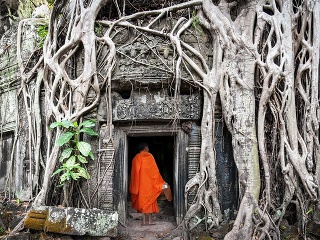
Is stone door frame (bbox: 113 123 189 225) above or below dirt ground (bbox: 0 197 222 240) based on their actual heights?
above

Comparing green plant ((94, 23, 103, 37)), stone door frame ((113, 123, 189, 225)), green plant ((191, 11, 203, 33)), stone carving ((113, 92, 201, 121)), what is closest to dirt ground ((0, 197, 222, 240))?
stone door frame ((113, 123, 189, 225))

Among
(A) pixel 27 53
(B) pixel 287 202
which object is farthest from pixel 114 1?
(B) pixel 287 202

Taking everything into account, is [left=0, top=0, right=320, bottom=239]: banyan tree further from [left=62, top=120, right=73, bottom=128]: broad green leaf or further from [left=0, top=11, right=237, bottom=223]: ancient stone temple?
[left=62, top=120, right=73, bottom=128]: broad green leaf

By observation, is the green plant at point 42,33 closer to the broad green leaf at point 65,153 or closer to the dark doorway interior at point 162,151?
the broad green leaf at point 65,153

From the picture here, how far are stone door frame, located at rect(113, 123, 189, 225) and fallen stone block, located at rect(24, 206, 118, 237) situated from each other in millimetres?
789

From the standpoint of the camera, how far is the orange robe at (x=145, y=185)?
480cm

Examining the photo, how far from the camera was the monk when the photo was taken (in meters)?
4.80

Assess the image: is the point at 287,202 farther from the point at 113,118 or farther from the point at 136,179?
the point at 113,118

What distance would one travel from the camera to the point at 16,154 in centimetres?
506

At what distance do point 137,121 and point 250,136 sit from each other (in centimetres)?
155

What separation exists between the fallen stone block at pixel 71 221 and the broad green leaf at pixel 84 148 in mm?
756

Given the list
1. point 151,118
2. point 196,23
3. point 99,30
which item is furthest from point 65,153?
point 196,23

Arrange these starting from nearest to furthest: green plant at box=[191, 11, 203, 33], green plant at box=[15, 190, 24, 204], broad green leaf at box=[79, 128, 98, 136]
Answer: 1. broad green leaf at box=[79, 128, 98, 136]
2. green plant at box=[191, 11, 203, 33]
3. green plant at box=[15, 190, 24, 204]

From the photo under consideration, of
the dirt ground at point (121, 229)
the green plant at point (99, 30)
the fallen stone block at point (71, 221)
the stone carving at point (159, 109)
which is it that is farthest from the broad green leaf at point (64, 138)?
the green plant at point (99, 30)
